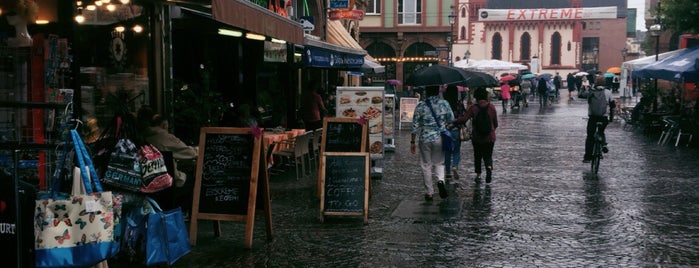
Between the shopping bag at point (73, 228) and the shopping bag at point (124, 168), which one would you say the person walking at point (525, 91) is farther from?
the shopping bag at point (73, 228)

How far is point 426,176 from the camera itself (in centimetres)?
1057

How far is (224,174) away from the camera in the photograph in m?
7.77

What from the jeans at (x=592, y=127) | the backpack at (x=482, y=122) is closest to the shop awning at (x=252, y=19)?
→ the backpack at (x=482, y=122)

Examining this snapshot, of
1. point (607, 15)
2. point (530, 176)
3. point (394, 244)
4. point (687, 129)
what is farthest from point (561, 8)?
point (394, 244)

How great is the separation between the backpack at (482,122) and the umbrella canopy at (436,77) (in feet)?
2.01

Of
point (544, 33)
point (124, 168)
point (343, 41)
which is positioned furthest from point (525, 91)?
point (544, 33)

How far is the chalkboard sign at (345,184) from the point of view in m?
8.99

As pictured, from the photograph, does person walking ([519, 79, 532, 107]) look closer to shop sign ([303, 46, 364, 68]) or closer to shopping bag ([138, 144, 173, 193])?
shop sign ([303, 46, 364, 68])

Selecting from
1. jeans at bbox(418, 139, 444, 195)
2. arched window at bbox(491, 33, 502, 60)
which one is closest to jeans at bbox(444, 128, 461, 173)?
jeans at bbox(418, 139, 444, 195)

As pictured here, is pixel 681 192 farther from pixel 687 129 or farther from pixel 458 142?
pixel 687 129

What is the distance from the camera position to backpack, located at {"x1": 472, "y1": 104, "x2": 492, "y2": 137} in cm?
1229

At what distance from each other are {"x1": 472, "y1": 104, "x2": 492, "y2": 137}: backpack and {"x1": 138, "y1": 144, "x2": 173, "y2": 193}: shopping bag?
6.80 meters

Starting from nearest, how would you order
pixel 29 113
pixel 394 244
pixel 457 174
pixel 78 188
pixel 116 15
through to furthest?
pixel 78 188
pixel 29 113
pixel 394 244
pixel 116 15
pixel 457 174

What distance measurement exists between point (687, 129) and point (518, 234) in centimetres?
1248
